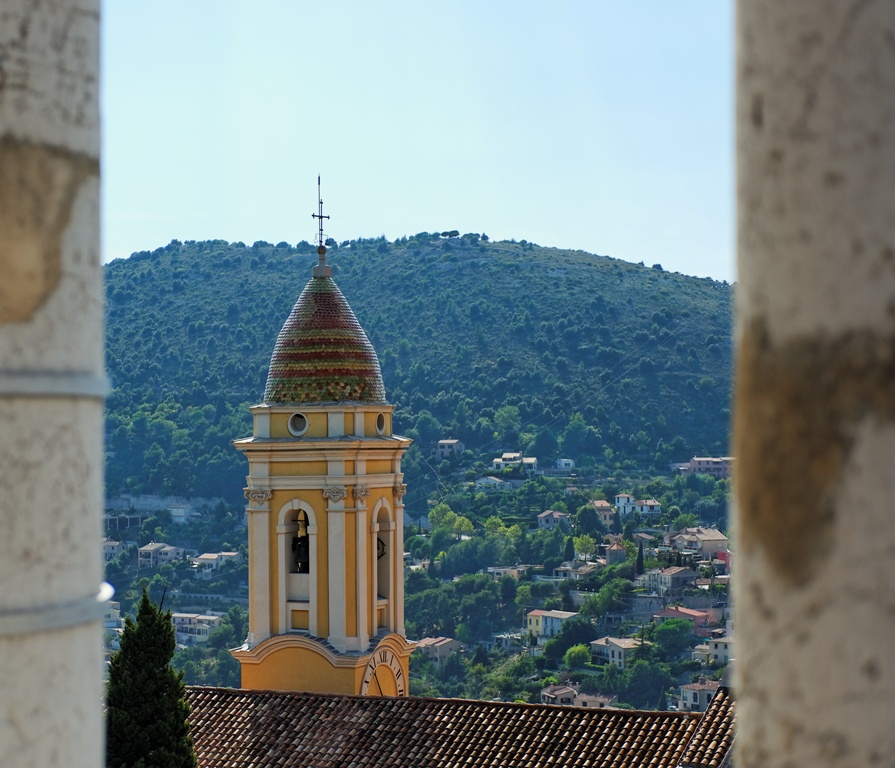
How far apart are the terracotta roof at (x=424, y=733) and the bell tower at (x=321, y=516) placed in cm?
244

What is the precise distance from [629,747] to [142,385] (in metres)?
66.0

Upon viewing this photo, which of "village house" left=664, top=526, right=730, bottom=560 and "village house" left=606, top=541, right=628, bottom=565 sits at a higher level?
"village house" left=664, top=526, right=730, bottom=560

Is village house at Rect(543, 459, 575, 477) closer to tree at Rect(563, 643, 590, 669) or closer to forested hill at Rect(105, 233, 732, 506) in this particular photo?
forested hill at Rect(105, 233, 732, 506)

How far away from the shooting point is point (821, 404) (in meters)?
1.48

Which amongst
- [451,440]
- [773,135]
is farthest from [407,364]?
[773,135]

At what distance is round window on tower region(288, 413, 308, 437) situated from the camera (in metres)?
20.4

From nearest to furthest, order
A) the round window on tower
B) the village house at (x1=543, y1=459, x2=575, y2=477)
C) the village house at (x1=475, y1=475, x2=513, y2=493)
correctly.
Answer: the round window on tower, the village house at (x1=475, y1=475, x2=513, y2=493), the village house at (x1=543, y1=459, x2=575, y2=477)

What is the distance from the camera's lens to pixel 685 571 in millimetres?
57344

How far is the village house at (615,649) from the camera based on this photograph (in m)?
46.4

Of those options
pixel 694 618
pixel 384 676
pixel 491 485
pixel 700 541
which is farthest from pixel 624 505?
pixel 384 676

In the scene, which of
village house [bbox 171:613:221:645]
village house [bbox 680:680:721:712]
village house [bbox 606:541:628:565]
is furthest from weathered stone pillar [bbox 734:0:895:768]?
village house [bbox 606:541:628:565]

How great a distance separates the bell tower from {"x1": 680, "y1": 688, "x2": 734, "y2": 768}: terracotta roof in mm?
6163

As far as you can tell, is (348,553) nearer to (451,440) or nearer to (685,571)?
(685,571)

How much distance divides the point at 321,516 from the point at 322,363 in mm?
1943
